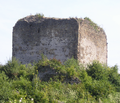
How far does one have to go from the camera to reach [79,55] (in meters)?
12.2

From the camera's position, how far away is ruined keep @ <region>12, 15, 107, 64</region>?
1239 centimetres

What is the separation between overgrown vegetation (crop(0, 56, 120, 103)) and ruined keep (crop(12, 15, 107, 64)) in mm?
1791

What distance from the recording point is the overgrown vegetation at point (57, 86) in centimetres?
738

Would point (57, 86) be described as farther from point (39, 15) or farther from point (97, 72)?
point (39, 15)

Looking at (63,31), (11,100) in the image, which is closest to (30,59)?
(63,31)

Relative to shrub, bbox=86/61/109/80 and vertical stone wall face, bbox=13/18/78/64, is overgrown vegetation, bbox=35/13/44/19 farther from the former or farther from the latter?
shrub, bbox=86/61/109/80

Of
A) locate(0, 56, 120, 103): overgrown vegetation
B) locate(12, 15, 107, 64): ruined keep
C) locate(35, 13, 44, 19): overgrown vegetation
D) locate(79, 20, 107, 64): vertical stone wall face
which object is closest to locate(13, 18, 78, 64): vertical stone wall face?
locate(12, 15, 107, 64): ruined keep

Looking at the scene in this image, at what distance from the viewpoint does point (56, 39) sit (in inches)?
502

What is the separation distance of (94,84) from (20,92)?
3426 millimetres

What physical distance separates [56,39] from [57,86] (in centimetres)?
490

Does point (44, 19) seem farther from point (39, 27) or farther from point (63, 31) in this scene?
point (63, 31)

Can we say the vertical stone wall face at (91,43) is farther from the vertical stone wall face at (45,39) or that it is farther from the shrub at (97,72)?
the shrub at (97,72)

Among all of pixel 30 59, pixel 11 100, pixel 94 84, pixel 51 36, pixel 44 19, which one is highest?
pixel 44 19

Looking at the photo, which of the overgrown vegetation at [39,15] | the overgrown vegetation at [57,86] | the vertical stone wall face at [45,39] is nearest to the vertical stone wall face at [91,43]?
the vertical stone wall face at [45,39]
